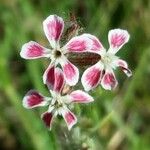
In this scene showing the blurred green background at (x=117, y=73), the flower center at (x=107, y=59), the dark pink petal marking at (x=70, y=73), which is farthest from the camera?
the blurred green background at (x=117, y=73)

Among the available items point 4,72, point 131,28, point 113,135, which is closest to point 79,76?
point 4,72

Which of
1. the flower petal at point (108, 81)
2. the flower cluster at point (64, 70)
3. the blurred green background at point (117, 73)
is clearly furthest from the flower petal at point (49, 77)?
the blurred green background at point (117, 73)

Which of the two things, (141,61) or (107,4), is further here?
(107,4)

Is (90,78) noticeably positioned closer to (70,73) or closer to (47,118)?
(70,73)

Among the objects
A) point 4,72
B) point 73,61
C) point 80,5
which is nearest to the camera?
point 73,61

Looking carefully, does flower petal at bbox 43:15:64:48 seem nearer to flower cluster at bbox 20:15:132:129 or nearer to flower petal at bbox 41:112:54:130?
flower cluster at bbox 20:15:132:129

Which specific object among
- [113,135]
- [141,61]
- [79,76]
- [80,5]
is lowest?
[113,135]

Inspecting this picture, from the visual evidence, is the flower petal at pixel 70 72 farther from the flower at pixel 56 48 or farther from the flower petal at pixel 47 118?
the flower petal at pixel 47 118

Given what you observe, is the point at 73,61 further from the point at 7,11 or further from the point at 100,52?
the point at 7,11
